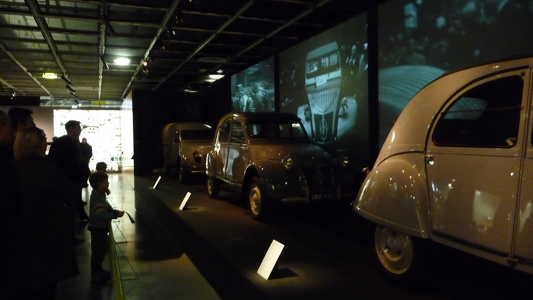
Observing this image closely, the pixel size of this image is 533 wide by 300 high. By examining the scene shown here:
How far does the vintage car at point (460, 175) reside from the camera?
294 cm

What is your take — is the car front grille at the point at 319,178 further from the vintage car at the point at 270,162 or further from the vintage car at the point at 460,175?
the vintage car at the point at 460,175

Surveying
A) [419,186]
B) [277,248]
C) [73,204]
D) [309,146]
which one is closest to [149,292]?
[277,248]

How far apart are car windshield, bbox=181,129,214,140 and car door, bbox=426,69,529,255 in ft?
34.4

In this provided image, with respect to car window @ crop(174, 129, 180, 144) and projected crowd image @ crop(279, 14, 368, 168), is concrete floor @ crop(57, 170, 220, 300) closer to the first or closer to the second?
projected crowd image @ crop(279, 14, 368, 168)

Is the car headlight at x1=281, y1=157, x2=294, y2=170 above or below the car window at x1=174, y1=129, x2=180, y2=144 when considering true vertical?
below

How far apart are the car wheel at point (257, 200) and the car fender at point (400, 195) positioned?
9.08 feet

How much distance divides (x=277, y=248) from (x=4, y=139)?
2.81m

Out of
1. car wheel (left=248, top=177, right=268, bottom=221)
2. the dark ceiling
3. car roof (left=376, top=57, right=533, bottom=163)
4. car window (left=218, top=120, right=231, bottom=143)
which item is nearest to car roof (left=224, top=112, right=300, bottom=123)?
car window (left=218, top=120, right=231, bottom=143)

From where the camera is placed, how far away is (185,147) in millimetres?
12820

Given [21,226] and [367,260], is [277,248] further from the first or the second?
[21,226]

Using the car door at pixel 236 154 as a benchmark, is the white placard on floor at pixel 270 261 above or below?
below

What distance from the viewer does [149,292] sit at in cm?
466

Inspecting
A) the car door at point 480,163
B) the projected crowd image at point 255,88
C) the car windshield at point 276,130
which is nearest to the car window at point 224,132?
the car windshield at point 276,130

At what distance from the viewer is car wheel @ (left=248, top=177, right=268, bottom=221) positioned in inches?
276
